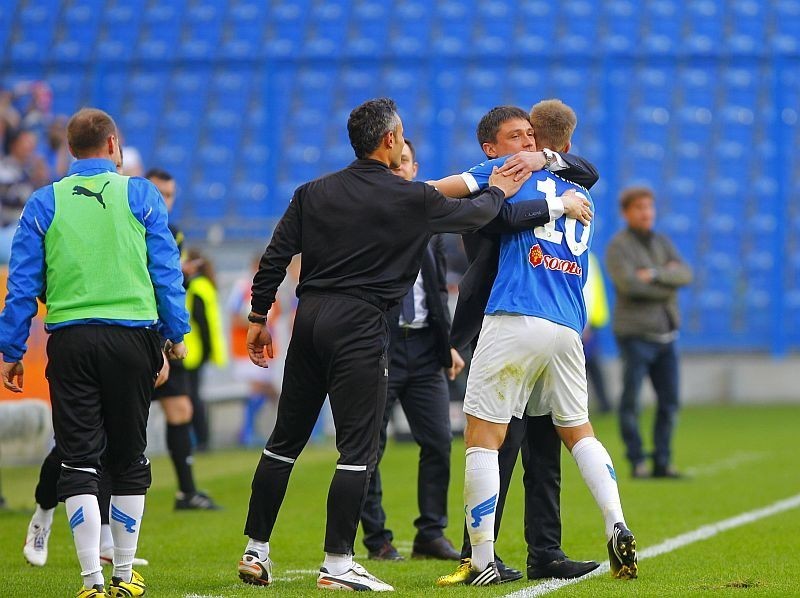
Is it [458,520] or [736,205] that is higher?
[736,205]

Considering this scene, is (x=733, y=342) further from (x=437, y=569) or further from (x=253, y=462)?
(x=437, y=569)

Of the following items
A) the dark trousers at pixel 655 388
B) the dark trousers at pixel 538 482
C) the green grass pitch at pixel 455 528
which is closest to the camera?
the green grass pitch at pixel 455 528

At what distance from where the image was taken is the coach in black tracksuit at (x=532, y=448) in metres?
6.04

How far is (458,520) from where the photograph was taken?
8719 millimetres

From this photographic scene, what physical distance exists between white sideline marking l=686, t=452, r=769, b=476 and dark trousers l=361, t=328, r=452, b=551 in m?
4.33

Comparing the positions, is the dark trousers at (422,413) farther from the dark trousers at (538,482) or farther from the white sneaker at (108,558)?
the white sneaker at (108,558)

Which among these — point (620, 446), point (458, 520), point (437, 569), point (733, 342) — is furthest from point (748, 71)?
point (437, 569)

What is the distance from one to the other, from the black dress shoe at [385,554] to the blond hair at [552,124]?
2.21 m

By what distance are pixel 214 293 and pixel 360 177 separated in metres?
6.14

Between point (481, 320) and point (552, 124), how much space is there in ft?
2.93

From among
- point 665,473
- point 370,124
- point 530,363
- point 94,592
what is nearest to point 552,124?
point 370,124

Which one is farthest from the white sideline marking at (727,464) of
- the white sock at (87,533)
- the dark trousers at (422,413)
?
the white sock at (87,533)

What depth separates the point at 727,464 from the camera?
1149 cm

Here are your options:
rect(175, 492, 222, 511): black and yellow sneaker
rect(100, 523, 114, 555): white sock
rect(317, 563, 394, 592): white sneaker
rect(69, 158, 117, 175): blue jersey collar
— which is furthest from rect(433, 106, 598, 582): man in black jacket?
rect(175, 492, 222, 511): black and yellow sneaker
